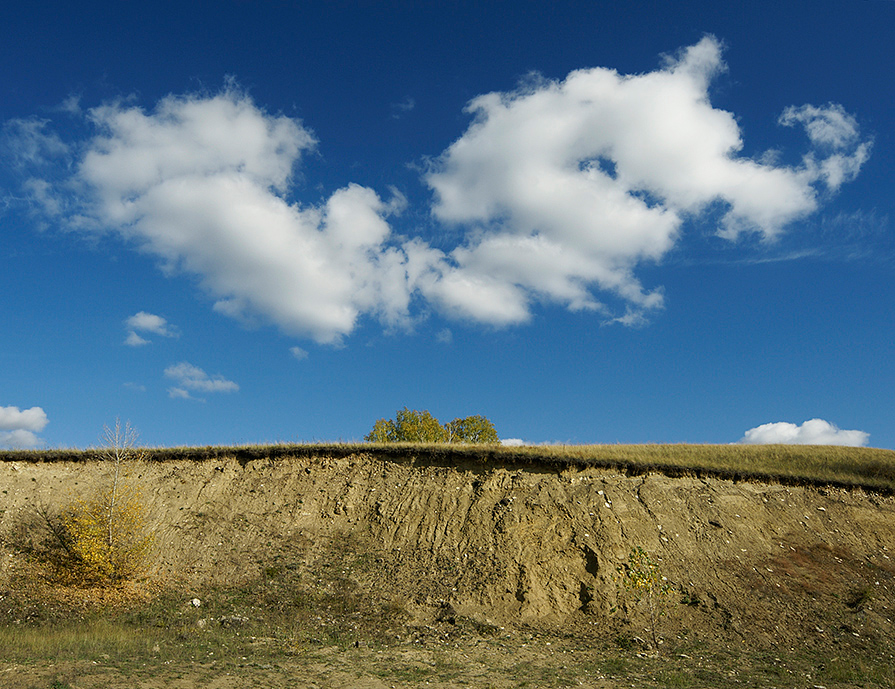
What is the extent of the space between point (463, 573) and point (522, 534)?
9.35ft

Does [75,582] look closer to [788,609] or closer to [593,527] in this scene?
[593,527]

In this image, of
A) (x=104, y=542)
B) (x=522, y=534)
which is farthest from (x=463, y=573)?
(x=104, y=542)

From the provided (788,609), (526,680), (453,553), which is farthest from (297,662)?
(788,609)

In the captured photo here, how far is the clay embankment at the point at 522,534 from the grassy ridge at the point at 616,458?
438 millimetres

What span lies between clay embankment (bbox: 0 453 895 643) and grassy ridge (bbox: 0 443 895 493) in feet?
1.44

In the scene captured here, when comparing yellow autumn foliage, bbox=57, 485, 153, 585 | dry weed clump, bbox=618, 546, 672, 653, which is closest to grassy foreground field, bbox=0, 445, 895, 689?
dry weed clump, bbox=618, 546, 672, 653

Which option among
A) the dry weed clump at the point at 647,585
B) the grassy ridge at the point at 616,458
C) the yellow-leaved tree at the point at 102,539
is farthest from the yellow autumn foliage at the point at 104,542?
the dry weed clump at the point at 647,585

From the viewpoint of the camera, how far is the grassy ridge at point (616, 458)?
2580 cm

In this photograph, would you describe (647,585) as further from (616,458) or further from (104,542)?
(104,542)

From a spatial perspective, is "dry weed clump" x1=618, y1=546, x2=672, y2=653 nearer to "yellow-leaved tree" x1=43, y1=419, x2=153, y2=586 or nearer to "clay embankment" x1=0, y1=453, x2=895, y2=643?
"clay embankment" x1=0, y1=453, x2=895, y2=643

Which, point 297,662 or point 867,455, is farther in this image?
point 867,455

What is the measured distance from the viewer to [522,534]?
2252 centimetres

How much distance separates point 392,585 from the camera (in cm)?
2100

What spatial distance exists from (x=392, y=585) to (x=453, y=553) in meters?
2.72
